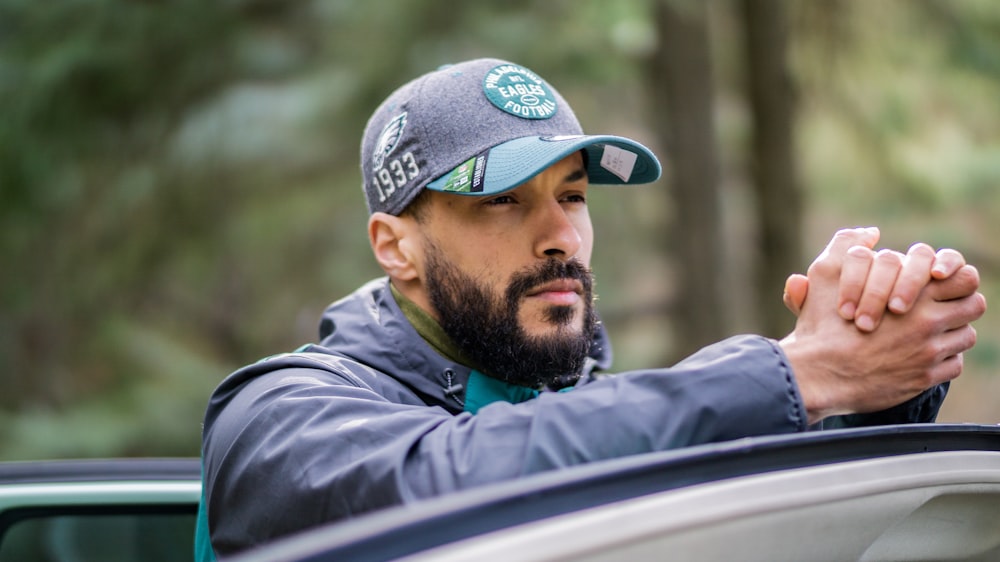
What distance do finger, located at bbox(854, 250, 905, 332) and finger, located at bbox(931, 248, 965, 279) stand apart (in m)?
0.06

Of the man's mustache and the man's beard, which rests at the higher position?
the man's mustache

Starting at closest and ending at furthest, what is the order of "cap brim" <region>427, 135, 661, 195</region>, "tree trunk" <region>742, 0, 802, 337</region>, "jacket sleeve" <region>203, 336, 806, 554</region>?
"jacket sleeve" <region>203, 336, 806, 554</region> < "cap brim" <region>427, 135, 661, 195</region> < "tree trunk" <region>742, 0, 802, 337</region>

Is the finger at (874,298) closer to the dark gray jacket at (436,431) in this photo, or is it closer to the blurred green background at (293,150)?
the dark gray jacket at (436,431)

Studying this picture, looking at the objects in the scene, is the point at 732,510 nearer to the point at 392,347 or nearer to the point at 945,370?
the point at 945,370

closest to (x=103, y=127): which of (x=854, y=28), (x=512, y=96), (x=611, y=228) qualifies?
(x=611, y=228)

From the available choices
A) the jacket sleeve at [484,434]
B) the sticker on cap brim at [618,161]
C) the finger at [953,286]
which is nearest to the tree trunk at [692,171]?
the sticker on cap brim at [618,161]

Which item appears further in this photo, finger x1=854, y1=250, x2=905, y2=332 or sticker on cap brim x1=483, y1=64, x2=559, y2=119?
sticker on cap brim x1=483, y1=64, x2=559, y2=119

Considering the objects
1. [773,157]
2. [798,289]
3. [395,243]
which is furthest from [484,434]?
[773,157]

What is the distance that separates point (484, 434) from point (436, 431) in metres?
0.10

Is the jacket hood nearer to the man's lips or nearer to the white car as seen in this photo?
the man's lips

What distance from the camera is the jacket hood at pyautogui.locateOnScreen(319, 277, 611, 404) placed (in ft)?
7.15

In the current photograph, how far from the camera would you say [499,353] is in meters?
2.20

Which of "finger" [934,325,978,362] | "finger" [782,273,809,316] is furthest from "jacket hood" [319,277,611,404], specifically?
"finger" [934,325,978,362]

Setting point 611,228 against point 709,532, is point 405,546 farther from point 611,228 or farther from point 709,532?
point 611,228
